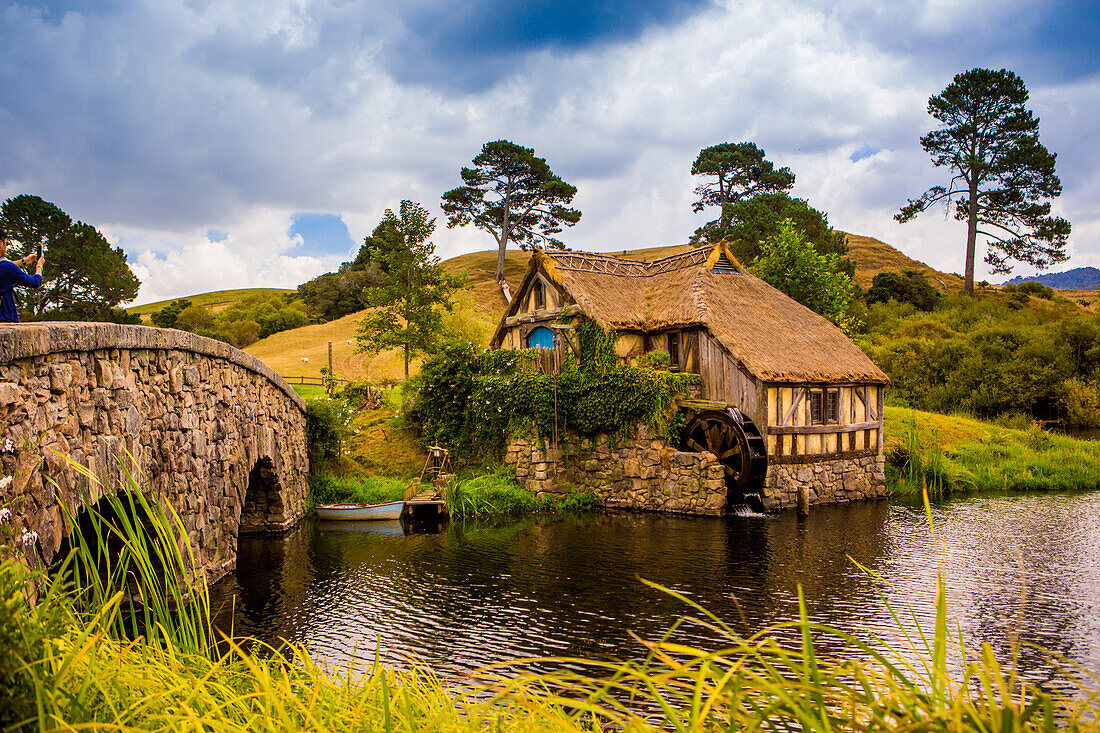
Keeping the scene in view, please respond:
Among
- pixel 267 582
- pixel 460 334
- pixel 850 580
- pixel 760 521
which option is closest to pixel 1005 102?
pixel 460 334

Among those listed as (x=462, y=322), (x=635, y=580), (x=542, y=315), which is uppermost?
(x=462, y=322)

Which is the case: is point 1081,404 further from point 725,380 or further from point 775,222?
point 725,380

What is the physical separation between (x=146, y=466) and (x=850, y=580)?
10.0 m

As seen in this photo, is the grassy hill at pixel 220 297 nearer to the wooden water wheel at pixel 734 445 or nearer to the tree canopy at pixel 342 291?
the tree canopy at pixel 342 291

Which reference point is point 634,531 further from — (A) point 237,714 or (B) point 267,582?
(A) point 237,714

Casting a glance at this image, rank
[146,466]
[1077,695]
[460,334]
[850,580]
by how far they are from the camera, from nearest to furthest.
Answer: [1077,695], [146,466], [850,580], [460,334]

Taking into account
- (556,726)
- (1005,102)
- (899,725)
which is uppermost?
(1005,102)

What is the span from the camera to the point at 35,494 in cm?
552

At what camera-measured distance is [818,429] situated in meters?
18.9

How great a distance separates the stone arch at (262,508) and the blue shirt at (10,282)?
8756mm

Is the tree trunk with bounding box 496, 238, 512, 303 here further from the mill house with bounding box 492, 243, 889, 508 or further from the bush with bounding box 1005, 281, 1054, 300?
the bush with bounding box 1005, 281, 1054, 300

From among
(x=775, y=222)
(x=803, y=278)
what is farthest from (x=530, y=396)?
(x=775, y=222)

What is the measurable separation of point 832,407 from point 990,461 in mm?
Answer: 6160

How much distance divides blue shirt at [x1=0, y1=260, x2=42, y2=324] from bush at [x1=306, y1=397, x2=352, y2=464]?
11.8 meters
